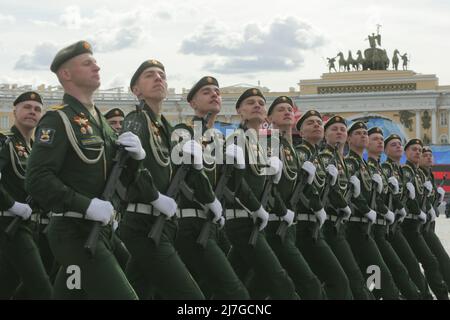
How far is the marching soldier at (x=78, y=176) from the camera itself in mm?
5363

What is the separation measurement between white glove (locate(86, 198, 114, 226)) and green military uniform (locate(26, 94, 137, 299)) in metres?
0.03

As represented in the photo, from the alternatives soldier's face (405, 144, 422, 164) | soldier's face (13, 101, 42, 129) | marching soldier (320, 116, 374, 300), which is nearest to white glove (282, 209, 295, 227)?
marching soldier (320, 116, 374, 300)

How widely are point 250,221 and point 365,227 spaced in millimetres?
2528

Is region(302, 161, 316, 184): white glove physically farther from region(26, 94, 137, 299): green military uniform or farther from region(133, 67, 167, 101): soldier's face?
region(26, 94, 137, 299): green military uniform

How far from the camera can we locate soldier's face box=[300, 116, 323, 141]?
9305 millimetres

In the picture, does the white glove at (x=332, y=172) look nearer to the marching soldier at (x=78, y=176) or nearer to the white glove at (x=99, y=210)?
the marching soldier at (x=78, y=176)

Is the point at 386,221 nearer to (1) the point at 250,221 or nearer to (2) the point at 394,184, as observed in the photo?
(2) the point at 394,184

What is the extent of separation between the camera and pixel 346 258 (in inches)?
352

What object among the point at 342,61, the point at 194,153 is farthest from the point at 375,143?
the point at 342,61

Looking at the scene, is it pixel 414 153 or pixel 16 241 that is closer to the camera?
pixel 16 241

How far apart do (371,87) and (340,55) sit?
413cm

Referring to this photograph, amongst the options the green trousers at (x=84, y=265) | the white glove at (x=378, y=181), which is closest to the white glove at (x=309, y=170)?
the white glove at (x=378, y=181)

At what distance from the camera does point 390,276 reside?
31.6 ft

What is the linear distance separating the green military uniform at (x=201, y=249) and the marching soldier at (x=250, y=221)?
65cm
